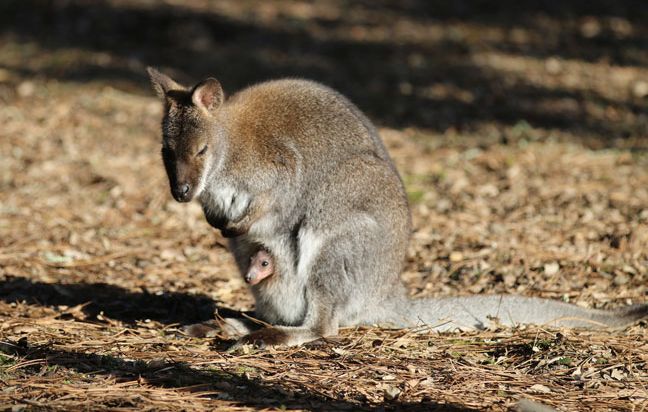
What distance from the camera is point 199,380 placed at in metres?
3.51

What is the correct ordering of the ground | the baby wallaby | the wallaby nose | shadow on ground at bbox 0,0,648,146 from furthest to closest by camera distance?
shadow on ground at bbox 0,0,648,146, the baby wallaby, the wallaby nose, the ground

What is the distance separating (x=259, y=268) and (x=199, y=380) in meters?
0.81

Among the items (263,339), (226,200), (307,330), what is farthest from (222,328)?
(226,200)

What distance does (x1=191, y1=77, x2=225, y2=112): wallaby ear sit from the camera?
3996 mm

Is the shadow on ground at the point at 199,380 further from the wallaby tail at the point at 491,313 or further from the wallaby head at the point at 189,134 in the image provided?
the wallaby tail at the point at 491,313

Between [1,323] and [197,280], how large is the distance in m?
1.36

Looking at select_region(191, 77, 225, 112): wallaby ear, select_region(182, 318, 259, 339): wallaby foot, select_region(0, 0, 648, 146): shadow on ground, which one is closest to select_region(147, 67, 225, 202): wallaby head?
select_region(191, 77, 225, 112): wallaby ear

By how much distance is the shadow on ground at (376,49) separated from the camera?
8859 mm

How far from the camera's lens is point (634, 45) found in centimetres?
1032

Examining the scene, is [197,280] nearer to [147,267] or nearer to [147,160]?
[147,267]

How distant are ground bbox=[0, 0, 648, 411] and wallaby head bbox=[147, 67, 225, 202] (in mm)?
770

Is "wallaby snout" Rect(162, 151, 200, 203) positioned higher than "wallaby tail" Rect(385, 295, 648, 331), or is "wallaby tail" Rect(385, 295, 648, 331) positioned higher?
"wallaby snout" Rect(162, 151, 200, 203)

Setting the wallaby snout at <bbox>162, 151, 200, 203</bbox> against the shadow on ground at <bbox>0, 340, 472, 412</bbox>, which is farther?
the wallaby snout at <bbox>162, 151, 200, 203</bbox>

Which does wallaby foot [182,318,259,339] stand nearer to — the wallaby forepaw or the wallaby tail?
the wallaby forepaw
